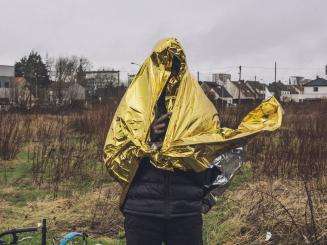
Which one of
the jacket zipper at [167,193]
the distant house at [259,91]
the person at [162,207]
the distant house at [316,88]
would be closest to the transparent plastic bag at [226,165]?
the person at [162,207]

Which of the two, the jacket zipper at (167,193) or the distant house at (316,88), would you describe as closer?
the jacket zipper at (167,193)

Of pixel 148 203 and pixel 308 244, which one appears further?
pixel 308 244

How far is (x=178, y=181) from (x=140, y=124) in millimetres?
363

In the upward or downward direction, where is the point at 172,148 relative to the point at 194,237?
upward

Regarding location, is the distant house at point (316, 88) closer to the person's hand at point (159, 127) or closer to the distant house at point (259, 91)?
the distant house at point (259, 91)

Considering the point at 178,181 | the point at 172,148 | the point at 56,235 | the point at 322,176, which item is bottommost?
the point at 56,235

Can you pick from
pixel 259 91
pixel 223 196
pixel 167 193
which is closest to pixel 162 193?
pixel 167 193

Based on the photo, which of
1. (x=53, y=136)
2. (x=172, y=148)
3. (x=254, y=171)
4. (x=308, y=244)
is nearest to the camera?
(x=172, y=148)

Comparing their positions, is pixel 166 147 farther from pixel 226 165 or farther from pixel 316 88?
pixel 316 88

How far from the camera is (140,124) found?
2668 millimetres

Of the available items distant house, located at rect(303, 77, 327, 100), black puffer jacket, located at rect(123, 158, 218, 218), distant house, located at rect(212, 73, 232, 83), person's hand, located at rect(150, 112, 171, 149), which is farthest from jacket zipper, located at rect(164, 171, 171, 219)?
distant house, located at rect(303, 77, 327, 100)

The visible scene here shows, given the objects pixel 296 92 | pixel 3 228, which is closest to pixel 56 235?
pixel 3 228

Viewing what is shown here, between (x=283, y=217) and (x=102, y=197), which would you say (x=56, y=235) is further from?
(x=283, y=217)

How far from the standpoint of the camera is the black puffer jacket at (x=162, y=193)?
2.61 m
